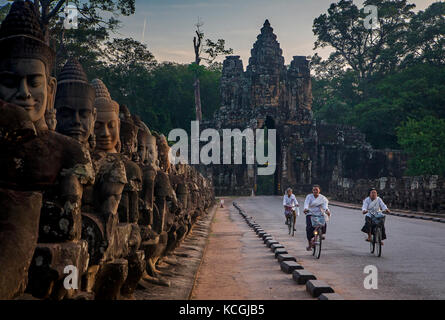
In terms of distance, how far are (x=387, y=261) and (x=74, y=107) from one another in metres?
7.91

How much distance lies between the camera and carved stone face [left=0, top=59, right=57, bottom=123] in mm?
3842

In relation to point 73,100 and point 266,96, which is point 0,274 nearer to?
point 73,100

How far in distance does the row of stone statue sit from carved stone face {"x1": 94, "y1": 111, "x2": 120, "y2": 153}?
3.0 inches

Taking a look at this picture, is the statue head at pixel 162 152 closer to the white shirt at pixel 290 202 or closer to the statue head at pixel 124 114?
the statue head at pixel 124 114

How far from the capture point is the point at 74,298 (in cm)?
390

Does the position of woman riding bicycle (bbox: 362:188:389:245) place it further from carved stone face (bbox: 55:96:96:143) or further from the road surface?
carved stone face (bbox: 55:96:96:143)

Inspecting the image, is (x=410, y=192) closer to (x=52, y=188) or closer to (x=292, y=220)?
(x=292, y=220)

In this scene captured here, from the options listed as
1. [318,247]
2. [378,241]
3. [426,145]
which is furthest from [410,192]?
[318,247]

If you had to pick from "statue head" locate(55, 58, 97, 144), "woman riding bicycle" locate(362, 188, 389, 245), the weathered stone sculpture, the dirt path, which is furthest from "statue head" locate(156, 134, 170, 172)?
the weathered stone sculpture

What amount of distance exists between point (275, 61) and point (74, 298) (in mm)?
58368

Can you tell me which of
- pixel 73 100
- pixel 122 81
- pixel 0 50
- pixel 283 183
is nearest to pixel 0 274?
pixel 0 50

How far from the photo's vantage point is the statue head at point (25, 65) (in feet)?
12.6

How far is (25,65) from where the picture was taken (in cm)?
391

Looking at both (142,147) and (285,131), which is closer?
(142,147)
